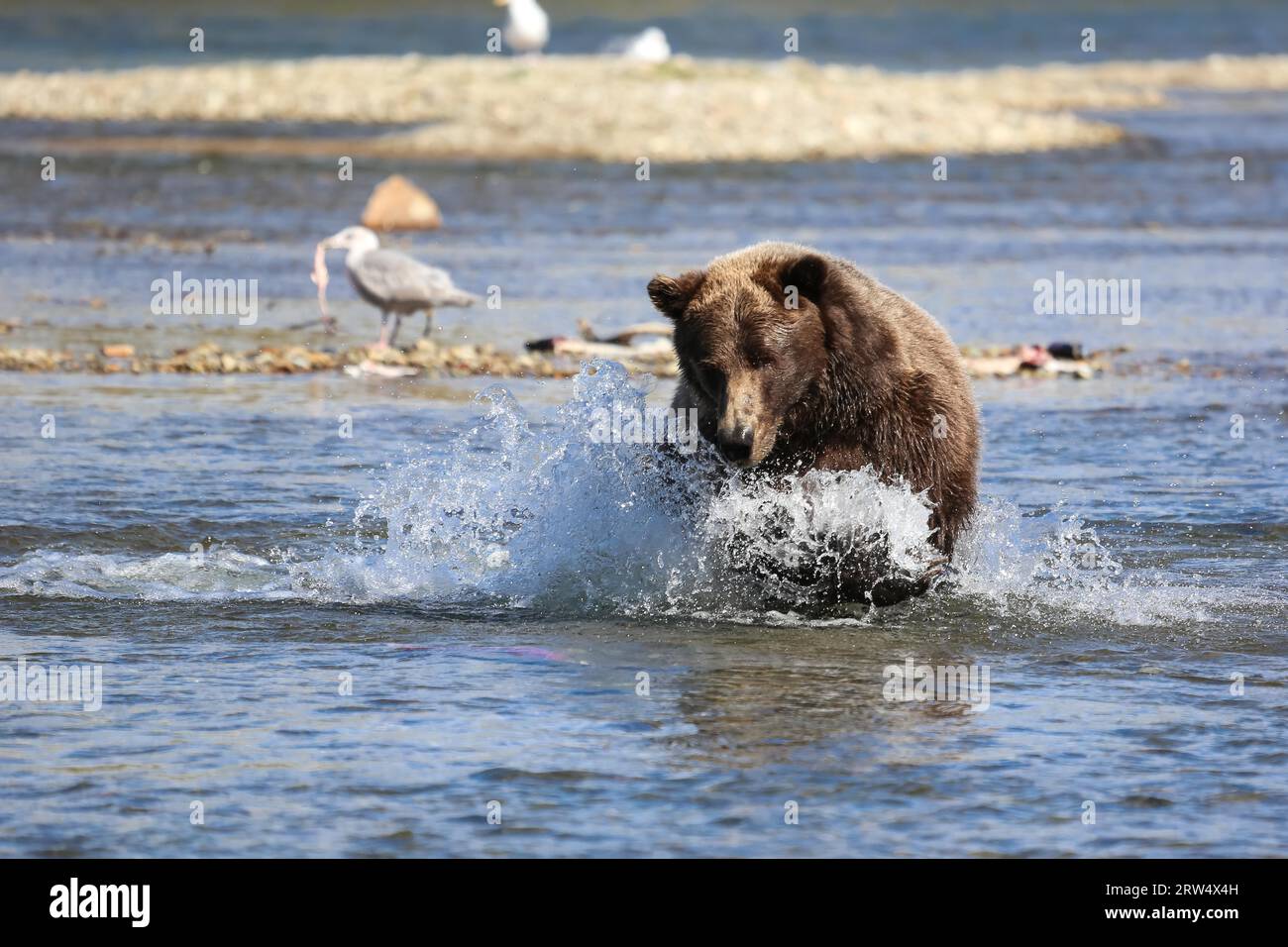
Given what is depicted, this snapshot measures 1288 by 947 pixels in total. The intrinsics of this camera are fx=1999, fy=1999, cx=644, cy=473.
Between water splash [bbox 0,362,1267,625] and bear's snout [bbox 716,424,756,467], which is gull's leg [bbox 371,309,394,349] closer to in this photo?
water splash [bbox 0,362,1267,625]

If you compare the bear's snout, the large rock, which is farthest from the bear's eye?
the large rock

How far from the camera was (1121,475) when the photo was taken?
455 inches

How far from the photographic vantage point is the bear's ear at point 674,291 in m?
7.80

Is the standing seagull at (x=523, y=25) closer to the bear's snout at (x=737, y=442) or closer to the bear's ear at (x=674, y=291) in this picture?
the bear's ear at (x=674, y=291)

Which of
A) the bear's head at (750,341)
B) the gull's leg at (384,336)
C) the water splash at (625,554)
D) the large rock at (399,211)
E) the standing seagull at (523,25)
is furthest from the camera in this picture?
the standing seagull at (523,25)

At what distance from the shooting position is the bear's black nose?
740cm

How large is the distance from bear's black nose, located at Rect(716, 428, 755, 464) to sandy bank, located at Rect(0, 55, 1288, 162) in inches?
1134

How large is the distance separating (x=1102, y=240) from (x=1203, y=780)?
20245 mm

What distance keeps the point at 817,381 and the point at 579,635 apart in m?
1.36

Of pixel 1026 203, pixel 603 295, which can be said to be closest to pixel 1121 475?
pixel 603 295

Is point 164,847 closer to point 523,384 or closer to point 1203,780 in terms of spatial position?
point 1203,780

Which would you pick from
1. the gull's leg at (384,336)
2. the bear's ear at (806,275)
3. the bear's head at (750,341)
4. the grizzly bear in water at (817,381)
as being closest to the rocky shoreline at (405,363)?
the gull's leg at (384,336)

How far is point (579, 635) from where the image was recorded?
25.7 ft

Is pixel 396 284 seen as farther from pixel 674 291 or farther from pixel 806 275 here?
pixel 806 275
